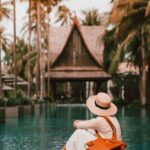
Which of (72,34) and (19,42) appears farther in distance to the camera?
(19,42)

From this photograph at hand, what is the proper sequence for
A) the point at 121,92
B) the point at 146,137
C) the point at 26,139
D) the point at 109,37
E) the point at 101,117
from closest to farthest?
the point at 101,117 < the point at 26,139 < the point at 146,137 < the point at 109,37 < the point at 121,92

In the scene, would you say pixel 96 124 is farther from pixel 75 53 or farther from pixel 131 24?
pixel 75 53

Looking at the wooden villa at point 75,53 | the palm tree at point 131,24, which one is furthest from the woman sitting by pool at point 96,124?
the wooden villa at point 75,53

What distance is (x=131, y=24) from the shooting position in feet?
133

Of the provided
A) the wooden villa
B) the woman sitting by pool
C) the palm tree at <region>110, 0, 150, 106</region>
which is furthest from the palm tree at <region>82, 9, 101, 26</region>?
the woman sitting by pool

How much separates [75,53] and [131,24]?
1780cm

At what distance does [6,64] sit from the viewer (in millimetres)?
80438

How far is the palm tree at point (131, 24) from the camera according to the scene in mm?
38781

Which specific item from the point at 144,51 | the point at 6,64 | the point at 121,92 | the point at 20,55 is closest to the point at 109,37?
the point at 144,51

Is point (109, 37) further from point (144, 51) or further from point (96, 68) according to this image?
point (96, 68)

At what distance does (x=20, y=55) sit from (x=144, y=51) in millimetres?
36854

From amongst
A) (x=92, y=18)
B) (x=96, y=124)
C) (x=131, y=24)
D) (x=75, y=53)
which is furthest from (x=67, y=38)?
(x=96, y=124)

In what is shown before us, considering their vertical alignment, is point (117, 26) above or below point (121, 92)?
above

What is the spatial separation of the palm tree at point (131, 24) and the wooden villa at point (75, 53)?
550 inches
